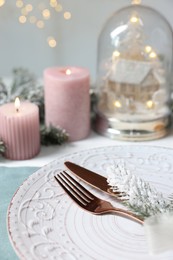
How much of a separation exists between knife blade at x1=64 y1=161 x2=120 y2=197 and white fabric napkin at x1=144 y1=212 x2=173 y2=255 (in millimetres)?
146

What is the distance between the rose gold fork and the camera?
607 mm

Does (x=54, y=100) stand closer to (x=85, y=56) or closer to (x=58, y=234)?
(x=58, y=234)

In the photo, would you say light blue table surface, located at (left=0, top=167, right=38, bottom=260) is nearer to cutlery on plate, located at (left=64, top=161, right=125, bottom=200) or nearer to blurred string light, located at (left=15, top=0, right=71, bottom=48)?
cutlery on plate, located at (left=64, top=161, right=125, bottom=200)

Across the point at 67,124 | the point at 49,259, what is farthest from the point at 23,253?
the point at 67,124

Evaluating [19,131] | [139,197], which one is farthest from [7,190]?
[139,197]

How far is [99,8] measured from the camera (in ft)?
4.06

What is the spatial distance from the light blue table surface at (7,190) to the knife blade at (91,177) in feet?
0.31

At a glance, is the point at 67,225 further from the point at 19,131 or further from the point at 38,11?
the point at 38,11

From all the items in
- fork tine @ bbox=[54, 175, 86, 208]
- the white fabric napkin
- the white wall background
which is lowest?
fork tine @ bbox=[54, 175, 86, 208]

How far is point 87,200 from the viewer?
0.64m

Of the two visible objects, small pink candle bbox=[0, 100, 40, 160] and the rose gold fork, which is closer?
the rose gold fork

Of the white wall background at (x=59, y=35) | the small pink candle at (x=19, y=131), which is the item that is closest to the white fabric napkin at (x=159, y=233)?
the small pink candle at (x=19, y=131)

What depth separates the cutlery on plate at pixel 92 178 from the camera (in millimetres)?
669

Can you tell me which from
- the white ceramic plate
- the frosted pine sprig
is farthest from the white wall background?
the frosted pine sprig
